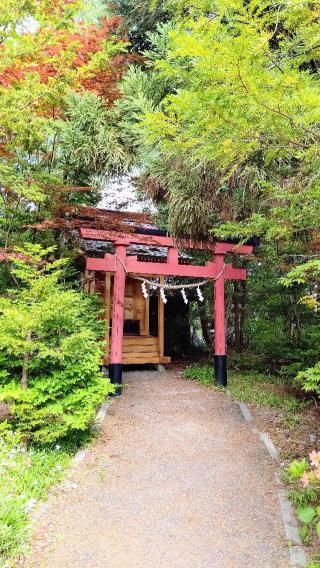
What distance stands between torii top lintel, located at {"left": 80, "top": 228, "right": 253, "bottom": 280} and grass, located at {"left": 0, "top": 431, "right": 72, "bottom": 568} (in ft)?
11.2

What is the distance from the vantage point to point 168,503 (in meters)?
3.59

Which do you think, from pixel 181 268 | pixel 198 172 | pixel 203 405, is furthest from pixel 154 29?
pixel 203 405

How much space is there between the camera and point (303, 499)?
3.54 metres

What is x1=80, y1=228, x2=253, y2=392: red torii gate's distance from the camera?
271 inches

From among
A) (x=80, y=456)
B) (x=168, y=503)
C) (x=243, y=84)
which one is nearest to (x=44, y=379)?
(x=80, y=456)

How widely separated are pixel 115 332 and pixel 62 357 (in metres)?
2.58

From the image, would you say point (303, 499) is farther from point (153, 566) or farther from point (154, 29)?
point (154, 29)

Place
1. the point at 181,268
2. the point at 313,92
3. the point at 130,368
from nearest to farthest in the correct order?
the point at 313,92 < the point at 181,268 < the point at 130,368

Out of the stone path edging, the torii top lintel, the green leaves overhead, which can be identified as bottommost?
the stone path edging

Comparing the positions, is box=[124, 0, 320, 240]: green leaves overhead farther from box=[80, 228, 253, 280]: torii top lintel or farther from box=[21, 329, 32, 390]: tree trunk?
box=[80, 228, 253, 280]: torii top lintel

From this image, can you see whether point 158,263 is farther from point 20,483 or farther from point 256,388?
point 20,483

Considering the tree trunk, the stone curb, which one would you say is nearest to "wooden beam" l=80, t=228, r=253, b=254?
the tree trunk

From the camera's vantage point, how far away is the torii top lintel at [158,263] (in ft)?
22.4

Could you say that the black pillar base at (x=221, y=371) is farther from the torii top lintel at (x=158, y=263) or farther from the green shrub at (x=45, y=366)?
the green shrub at (x=45, y=366)
